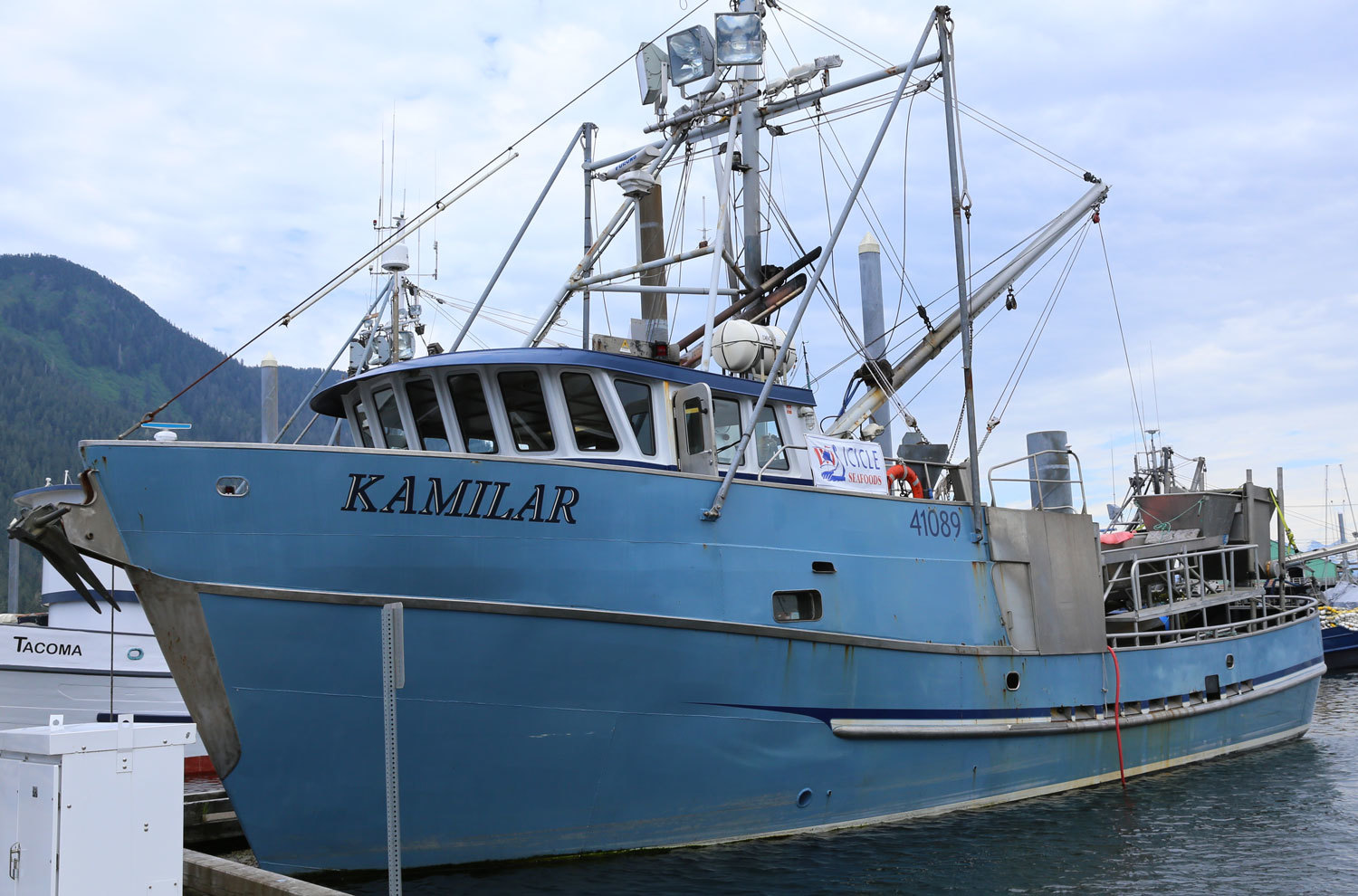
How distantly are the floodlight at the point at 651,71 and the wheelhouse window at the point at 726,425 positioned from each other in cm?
408

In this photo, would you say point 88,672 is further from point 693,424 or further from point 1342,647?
point 1342,647

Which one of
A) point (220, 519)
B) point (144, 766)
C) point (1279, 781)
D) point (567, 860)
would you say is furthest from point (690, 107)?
point (1279, 781)

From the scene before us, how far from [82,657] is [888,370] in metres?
11.5

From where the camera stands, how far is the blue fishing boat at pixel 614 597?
723 cm

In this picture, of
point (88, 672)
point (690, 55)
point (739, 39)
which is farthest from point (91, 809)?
point (88, 672)

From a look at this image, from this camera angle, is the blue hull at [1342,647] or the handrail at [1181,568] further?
the blue hull at [1342,647]

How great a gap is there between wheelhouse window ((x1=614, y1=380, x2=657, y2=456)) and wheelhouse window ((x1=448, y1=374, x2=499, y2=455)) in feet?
3.59

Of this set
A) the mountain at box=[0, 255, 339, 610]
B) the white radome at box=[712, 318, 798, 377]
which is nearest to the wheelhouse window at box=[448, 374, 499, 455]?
the white radome at box=[712, 318, 798, 377]

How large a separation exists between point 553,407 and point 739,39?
4714mm

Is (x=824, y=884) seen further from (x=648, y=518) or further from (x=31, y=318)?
(x=31, y=318)

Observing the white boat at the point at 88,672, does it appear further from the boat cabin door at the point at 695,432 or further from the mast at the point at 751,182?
the mast at the point at 751,182

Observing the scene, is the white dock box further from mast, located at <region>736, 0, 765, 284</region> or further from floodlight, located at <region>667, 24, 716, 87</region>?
floodlight, located at <region>667, 24, 716, 87</region>

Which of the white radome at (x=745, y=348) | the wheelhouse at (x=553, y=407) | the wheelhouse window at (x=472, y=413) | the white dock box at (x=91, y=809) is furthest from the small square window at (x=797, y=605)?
the white dock box at (x=91, y=809)

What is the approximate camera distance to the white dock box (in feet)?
15.1
